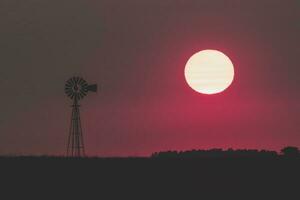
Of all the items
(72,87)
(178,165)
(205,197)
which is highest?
(72,87)

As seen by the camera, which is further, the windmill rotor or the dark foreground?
the windmill rotor

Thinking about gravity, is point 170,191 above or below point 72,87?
below

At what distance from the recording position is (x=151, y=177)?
54.6m

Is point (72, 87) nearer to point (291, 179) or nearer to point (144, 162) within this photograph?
point (144, 162)

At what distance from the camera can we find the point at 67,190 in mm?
50094

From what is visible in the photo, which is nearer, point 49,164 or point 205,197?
point 205,197

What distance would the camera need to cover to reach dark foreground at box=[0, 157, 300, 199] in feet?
165

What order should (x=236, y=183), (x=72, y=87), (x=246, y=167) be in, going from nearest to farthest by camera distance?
(x=236, y=183)
(x=246, y=167)
(x=72, y=87)

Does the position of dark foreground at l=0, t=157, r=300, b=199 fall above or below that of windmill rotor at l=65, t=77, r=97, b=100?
below

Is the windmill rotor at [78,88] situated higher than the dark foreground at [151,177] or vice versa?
the windmill rotor at [78,88]

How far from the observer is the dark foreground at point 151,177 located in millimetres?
50250

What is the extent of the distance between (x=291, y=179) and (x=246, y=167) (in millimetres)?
3541

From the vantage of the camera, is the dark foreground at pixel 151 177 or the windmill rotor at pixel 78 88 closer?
the dark foreground at pixel 151 177

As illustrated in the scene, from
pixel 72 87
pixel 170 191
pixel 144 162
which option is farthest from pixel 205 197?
pixel 72 87
